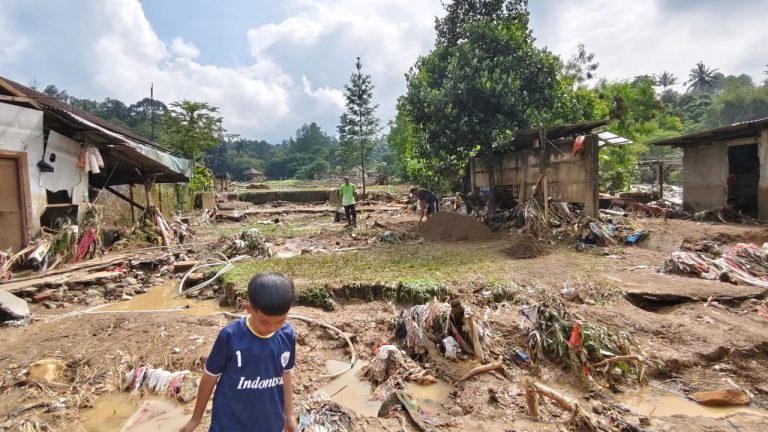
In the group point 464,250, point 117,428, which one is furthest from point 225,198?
point 117,428

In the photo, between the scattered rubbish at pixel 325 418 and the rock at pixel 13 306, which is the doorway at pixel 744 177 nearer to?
the scattered rubbish at pixel 325 418

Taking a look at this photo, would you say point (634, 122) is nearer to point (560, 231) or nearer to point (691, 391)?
point (560, 231)

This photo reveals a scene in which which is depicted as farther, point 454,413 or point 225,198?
point 225,198

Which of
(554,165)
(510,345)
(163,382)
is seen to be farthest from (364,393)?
(554,165)

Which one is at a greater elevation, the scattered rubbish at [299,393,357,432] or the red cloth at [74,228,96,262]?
the red cloth at [74,228,96,262]

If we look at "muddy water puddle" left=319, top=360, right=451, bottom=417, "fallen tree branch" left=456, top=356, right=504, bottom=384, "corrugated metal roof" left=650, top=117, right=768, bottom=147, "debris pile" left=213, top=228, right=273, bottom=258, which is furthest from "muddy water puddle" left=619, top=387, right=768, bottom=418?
"corrugated metal roof" left=650, top=117, right=768, bottom=147

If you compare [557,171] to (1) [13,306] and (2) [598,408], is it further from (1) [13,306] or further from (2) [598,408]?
(1) [13,306]

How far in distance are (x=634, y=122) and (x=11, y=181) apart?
2684 cm

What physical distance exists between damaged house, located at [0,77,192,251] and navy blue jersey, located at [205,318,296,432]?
777 centimetres

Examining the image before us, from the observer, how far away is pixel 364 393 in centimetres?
351

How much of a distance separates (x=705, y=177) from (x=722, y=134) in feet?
4.61

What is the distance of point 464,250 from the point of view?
27.2 feet

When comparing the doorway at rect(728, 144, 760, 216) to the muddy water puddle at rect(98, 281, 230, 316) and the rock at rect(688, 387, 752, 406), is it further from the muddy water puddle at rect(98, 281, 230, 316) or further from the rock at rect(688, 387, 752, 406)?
the muddy water puddle at rect(98, 281, 230, 316)

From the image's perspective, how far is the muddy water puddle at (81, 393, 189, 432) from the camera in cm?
296
